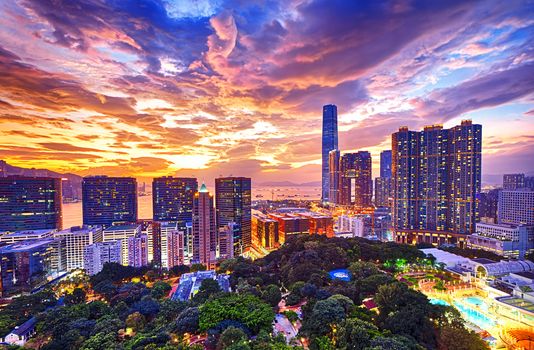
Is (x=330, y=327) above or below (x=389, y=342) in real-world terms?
below

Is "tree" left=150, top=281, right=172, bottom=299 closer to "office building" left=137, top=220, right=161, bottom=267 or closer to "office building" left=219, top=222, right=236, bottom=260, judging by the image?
"office building" left=219, top=222, right=236, bottom=260

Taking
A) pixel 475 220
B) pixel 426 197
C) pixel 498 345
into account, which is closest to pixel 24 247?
pixel 498 345

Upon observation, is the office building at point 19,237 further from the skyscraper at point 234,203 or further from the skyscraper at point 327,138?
the skyscraper at point 327,138

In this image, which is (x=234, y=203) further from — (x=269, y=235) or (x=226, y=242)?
(x=226, y=242)

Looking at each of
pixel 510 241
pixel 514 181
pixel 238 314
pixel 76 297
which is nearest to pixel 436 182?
pixel 510 241

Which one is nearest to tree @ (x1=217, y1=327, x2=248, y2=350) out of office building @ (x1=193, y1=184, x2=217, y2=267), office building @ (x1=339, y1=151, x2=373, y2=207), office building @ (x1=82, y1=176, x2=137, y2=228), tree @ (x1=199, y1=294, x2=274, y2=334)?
tree @ (x1=199, y1=294, x2=274, y2=334)

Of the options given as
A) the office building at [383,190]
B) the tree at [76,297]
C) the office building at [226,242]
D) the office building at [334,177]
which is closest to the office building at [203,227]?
the office building at [226,242]

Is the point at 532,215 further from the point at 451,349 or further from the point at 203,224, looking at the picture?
the point at 203,224
